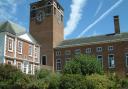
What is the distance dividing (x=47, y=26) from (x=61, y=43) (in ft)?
16.2

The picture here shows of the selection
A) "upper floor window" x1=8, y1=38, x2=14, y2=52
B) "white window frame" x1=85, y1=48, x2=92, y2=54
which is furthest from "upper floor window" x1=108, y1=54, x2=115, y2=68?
"upper floor window" x1=8, y1=38, x2=14, y2=52

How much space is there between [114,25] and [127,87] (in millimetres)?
23891

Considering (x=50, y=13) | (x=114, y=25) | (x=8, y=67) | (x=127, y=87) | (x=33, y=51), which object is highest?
(x=50, y=13)

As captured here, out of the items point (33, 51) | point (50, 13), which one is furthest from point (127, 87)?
point (50, 13)

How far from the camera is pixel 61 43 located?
53.3m

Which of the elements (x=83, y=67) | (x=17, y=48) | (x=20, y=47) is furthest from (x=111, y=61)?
(x=17, y=48)

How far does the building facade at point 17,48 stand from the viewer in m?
36.0

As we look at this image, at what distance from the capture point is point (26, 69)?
40281 millimetres

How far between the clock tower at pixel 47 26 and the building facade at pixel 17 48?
6.39 metres

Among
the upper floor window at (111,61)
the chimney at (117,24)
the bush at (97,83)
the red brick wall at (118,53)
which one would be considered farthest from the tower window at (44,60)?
the bush at (97,83)

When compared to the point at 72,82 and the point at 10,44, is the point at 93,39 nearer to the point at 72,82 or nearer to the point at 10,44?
the point at 10,44

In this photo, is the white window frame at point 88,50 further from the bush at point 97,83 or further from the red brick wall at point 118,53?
the bush at point 97,83

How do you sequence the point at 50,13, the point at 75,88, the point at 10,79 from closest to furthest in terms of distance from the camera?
the point at 75,88, the point at 10,79, the point at 50,13

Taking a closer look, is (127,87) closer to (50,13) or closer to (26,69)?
(26,69)
